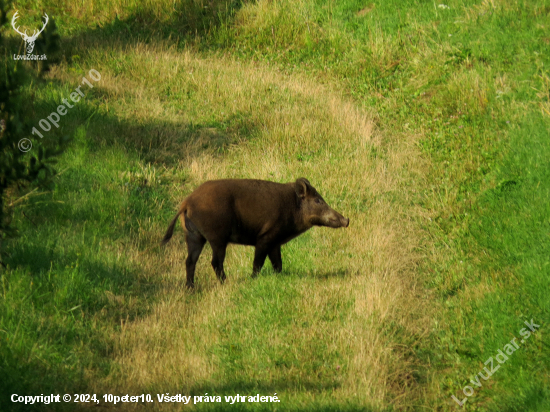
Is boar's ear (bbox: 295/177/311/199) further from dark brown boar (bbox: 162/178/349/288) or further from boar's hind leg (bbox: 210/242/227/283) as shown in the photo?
boar's hind leg (bbox: 210/242/227/283)

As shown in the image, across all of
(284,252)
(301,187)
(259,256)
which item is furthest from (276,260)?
(301,187)

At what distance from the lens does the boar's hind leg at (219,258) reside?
7.31m

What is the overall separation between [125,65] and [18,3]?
5.41 m

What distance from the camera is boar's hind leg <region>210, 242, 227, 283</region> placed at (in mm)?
7309

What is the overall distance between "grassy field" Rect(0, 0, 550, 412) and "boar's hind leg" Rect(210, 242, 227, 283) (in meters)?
0.19

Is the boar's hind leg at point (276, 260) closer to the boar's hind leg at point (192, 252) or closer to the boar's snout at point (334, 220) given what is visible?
the boar's snout at point (334, 220)

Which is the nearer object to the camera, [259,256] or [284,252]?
[259,256]

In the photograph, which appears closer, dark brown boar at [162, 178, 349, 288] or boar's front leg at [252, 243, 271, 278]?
dark brown boar at [162, 178, 349, 288]

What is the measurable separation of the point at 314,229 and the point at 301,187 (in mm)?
1419

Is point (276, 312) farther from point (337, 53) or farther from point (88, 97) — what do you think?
point (337, 53)

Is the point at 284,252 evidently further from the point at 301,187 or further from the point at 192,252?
the point at 192,252

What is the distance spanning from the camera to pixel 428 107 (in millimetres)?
12945

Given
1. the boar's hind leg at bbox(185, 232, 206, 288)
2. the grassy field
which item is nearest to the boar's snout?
the grassy field

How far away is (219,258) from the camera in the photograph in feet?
24.2
